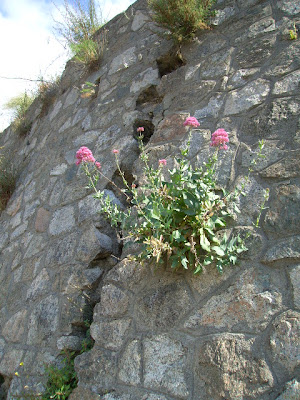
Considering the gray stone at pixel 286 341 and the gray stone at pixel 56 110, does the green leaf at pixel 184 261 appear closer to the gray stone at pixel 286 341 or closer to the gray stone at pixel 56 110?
the gray stone at pixel 286 341

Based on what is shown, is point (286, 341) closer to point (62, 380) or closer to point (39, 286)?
point (62, 380)

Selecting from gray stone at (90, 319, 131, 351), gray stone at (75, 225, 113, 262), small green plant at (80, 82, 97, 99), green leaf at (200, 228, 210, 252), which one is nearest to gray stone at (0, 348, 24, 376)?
gray stone at (75, 225, 113, 262)

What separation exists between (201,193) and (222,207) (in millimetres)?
148

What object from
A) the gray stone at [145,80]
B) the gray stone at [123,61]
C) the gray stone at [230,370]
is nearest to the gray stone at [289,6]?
the gray stone at [145,80]

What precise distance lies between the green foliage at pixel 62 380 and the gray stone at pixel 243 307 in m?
0.85

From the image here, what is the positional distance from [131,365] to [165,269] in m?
0.48

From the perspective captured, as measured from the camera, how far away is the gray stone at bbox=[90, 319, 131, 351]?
196 centimetres

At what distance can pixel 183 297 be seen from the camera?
1846 millimetres

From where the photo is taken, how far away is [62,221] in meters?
3.05

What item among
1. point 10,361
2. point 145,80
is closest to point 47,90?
point 145,80

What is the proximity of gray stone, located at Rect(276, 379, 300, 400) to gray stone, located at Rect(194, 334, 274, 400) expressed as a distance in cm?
6

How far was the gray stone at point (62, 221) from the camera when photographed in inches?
117

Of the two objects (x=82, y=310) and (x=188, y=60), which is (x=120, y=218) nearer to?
(x=82, y=310)

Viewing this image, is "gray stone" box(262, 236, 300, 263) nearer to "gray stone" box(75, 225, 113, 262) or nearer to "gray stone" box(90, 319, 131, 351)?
"gray stone" box(90, 319, 131, 351)
